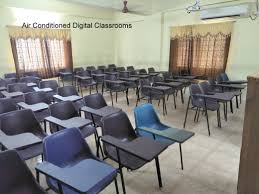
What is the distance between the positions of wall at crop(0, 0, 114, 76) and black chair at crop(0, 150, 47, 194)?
202 inches

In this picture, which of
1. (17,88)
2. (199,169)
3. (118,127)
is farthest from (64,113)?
(17,88)

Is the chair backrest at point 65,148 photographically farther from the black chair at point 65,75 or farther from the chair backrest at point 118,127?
the black chair at point 65,75

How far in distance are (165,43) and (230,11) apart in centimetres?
223

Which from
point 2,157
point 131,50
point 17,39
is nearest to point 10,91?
point 17,39

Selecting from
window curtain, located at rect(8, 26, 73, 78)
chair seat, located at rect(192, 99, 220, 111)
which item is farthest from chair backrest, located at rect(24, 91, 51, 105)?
window curtain, located at rect(8, 26, 73, 78)

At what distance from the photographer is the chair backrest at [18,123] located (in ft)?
7.39

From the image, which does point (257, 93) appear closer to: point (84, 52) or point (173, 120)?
point (173, 120)

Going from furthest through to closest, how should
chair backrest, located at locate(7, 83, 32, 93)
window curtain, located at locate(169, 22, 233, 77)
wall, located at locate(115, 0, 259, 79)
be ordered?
window curtain, located at locate(169, 22, 233, 77), wall, located at locate(115, 0, 259, 79), chair backrest, located at locate(7, 83, 32, 93)

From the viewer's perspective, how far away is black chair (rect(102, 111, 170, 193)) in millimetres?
1678

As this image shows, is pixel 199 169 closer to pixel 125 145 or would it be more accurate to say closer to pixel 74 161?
pixel 125 145

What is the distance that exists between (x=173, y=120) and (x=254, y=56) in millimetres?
2782

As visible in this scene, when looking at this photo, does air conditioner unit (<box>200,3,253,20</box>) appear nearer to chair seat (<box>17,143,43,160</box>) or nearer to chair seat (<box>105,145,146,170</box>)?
chair seat (<box>105,145,146,170</box>)

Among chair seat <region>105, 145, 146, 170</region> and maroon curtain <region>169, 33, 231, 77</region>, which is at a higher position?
maroon curtain <region>169, 33, 231, 77</region>

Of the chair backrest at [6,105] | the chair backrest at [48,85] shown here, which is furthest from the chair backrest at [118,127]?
the chair backrest at [48,85]
